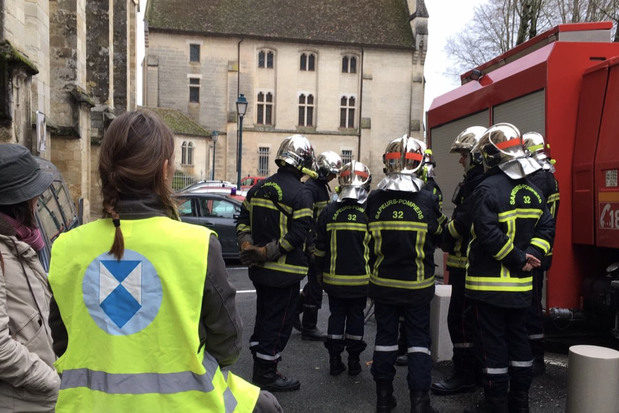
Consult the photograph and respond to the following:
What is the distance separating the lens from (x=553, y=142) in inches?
209

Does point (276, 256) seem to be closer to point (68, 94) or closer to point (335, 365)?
point (335, 365)

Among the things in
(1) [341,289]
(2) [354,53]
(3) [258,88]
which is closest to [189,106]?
(3) [258,88]

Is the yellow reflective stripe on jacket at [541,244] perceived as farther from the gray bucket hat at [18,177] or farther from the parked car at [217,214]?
the parked car at [217,214]

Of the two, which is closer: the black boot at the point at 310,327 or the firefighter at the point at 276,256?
the firefighter at the point at 276,256

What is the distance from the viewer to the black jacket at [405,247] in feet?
14.6

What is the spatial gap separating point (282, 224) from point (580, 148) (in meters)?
2.89

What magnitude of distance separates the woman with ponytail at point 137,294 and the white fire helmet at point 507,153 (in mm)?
2995

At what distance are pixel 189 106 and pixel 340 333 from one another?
135ft

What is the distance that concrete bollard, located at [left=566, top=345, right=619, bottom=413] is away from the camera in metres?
3.86

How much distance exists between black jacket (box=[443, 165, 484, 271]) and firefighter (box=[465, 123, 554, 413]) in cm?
27

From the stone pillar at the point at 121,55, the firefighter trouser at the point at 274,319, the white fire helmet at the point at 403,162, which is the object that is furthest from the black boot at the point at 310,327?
the stone pillar at the point at 121,55

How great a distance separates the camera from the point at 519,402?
4.16m

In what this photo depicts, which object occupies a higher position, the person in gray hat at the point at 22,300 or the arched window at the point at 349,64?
the arched window at the point at 349,64

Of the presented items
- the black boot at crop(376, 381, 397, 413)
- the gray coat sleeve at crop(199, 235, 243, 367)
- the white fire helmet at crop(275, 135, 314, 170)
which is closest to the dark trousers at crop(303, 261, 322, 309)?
the white fire helmet at crop(275, 135, 314, 170)
